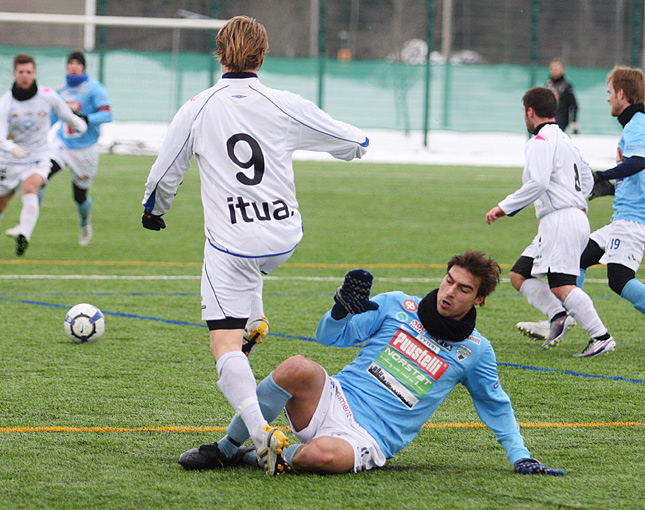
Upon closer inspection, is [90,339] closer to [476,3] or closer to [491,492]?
[491,492]

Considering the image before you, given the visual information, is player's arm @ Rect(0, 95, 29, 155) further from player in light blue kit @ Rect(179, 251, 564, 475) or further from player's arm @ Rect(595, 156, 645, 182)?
player in light blue kit @ Rect(179, 251, 564, 475)

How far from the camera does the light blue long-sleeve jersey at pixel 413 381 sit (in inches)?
161

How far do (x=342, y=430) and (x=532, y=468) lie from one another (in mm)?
769

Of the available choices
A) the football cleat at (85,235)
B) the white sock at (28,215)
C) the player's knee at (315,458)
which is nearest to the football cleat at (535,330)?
the player's knee at (315,458)

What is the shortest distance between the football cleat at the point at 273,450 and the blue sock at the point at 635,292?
12.3 feet

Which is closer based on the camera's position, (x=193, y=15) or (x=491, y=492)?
(x=491, y=492)

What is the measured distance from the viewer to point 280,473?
3922 millimetres

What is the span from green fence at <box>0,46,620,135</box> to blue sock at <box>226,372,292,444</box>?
21.8 metres

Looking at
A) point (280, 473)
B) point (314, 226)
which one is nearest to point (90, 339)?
point (280, 473)

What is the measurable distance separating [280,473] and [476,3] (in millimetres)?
27290

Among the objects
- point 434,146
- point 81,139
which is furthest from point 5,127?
point 434,146

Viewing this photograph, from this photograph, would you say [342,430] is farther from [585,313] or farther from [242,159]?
[585,313]

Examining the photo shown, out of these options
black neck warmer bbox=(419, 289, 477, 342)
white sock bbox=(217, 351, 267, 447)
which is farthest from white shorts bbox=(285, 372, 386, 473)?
black neck warmer bbox=(419, 289, 477, 342)

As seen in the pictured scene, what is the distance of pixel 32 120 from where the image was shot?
11.0m
